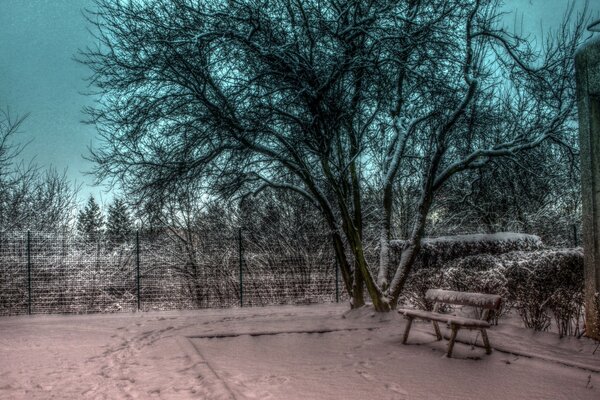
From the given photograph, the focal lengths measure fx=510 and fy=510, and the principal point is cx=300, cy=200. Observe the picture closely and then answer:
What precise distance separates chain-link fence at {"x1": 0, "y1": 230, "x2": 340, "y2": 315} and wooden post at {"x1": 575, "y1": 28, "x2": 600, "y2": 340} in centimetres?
731

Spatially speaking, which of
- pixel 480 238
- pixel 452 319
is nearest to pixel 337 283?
pixel 480 238

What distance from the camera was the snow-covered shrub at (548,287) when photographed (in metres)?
7.14

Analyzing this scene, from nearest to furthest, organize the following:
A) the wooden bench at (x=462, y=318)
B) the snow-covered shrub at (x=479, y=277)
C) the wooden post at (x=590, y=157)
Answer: the wooden bench at (x=462, y=318) → the wooden post at (x=590, y=157) → the snow-covered shrub at (x=479, y=277)

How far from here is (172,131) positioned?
9656 mm

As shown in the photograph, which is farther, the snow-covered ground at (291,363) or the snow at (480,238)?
the snow at (480,238)

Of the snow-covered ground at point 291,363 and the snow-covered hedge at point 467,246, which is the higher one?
the snow-covered hedge at point 467,246

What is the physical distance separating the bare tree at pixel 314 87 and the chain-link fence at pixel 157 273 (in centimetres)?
398

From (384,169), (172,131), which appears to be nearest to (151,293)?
(172,131)

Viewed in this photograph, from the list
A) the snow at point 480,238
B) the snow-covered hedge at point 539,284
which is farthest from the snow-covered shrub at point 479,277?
the snow at point 480,238

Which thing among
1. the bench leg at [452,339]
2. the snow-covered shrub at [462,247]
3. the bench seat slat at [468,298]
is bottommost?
the bench leg at [452,339]

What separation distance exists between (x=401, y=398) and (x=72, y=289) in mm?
11430

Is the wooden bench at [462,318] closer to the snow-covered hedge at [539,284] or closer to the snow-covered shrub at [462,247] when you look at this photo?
the snow-covered hedge at [539,284]

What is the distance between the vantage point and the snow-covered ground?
5082 mm

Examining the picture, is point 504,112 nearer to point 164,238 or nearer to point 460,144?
point 460,144
